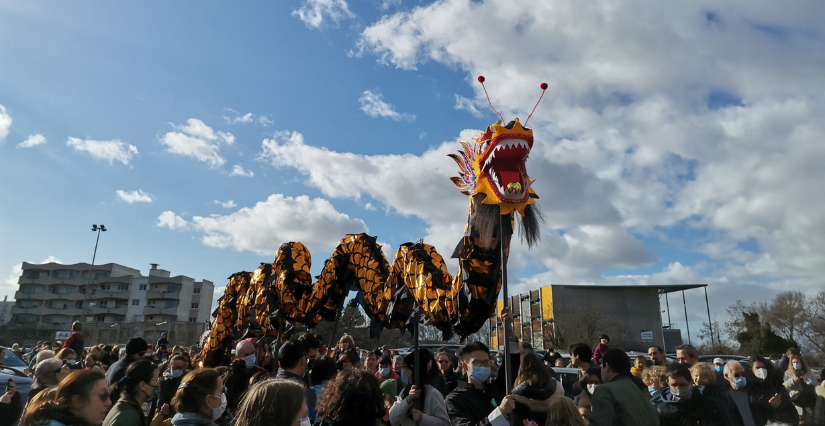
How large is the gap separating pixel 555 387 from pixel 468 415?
646 millimetres

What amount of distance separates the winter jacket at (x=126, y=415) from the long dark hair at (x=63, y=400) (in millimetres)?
352

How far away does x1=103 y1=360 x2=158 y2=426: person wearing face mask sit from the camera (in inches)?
112

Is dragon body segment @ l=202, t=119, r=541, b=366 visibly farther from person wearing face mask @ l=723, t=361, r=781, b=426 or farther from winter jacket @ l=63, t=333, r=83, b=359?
winter jacket @ l=63, t=333, r=83, b=359

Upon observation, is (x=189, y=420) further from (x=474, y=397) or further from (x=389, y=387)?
(x=389, y=387)

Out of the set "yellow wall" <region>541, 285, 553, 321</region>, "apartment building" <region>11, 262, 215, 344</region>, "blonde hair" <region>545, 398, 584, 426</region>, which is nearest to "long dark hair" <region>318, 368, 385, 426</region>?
"blonde hair" <region>545, 398, 584, 426</region>

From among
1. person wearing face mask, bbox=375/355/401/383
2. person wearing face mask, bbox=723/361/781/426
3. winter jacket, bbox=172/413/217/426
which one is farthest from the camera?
person wearing face mask, bbox=375/355/401/383

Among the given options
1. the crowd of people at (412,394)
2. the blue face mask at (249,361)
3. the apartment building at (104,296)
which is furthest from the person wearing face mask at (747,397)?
the apartment building at (104,296)

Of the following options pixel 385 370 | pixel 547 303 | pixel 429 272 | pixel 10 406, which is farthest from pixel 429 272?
pixel 547 303

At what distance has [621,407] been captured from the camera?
312 cm

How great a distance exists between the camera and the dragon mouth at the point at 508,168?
4602 mm

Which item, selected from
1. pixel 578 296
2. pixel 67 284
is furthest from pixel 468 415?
pixel 67 284

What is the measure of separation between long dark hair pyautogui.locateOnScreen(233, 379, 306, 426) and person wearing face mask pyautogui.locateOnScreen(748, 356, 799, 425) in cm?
489

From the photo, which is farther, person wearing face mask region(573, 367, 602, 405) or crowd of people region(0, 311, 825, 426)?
person wearing face mask region(573, 367, 602, 405)

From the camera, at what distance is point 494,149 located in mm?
4777
